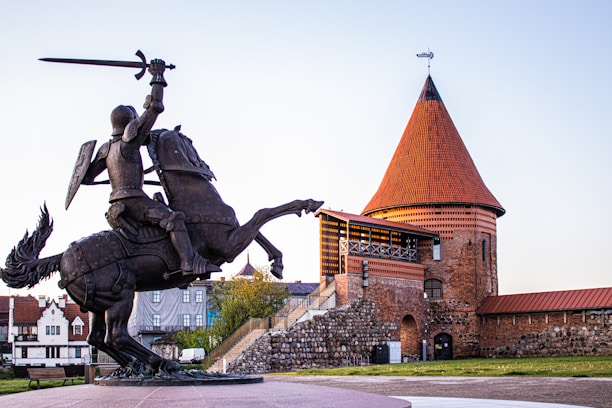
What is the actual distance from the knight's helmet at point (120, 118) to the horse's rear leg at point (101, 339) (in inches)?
74.1

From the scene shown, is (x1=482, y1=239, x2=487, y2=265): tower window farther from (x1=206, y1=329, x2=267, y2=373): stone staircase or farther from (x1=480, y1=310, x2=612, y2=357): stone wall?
(x1=206, y1=329, x2=267, y2=373): stone staircase

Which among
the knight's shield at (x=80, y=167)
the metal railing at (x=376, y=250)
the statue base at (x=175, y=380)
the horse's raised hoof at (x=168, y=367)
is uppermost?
the metal railing at (x=376, y=250)

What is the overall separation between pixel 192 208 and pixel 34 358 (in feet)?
171

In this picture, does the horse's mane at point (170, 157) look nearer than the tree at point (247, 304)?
Yes

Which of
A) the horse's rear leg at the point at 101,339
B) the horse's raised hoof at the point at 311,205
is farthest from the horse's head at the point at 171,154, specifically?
the horse's rear leg at the point at 101,339

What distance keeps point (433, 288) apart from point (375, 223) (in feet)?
19.3

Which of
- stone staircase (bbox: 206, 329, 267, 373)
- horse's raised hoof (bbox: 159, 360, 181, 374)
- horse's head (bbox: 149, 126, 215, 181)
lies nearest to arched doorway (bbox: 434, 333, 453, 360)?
stone staircase (bbox: 206, 329, 267, 373)

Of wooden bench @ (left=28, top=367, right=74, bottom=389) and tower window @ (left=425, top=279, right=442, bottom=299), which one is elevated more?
tower window @ (left=425, top=279, right=442, bottom=299)

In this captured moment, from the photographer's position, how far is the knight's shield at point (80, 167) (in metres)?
8.83

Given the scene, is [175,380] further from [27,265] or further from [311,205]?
[311,205]

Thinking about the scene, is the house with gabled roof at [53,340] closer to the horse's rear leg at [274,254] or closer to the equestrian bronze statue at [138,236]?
the horse's rear leg at [274,254]

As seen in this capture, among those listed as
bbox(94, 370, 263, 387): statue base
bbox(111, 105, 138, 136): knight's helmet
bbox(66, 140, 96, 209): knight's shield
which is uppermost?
bbox(111, 105, 138, 136): knight's helmet

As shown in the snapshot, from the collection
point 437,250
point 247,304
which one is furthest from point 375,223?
point 247,304

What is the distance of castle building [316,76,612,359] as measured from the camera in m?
35.9
